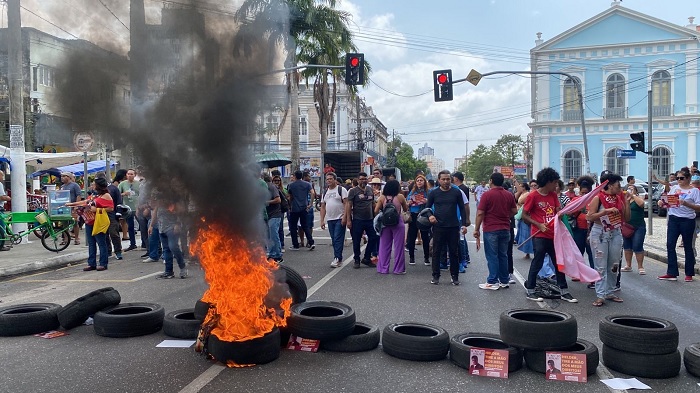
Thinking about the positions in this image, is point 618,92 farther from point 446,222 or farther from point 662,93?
point 446,222

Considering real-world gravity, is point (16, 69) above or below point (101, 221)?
above

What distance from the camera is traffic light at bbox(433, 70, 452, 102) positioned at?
17984mm

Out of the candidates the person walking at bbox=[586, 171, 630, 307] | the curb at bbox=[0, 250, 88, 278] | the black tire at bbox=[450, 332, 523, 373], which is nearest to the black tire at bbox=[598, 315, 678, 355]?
the black tire at bbox=[450, 332, 523, 373]

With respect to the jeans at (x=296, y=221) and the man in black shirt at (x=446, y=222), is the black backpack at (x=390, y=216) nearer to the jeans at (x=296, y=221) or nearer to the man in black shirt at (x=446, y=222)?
the man in black shirt at (x=446, y=222)

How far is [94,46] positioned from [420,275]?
6.24 m

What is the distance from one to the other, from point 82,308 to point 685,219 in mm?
8768

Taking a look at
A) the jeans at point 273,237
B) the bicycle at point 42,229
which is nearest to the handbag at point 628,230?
the jeans at point 273,237

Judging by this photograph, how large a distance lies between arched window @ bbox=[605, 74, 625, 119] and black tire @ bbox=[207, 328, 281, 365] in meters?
40.5

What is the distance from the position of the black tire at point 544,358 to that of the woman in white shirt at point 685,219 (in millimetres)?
4858

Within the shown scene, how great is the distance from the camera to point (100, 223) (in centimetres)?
932

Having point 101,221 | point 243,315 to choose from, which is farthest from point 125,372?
point 101,221

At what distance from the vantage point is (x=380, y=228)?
9508 millimetres

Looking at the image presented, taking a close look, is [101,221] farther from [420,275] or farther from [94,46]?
[420,275]

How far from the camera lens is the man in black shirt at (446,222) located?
26.9 feet
